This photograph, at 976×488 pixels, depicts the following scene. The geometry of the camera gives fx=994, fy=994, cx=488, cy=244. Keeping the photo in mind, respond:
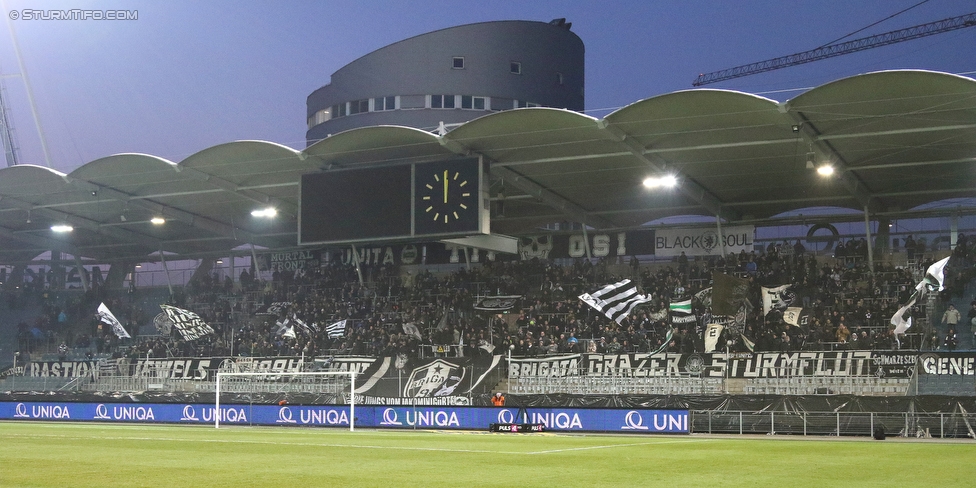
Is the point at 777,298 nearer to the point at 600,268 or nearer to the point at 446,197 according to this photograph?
the point at 600,268

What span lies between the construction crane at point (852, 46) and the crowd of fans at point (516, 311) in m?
71.0

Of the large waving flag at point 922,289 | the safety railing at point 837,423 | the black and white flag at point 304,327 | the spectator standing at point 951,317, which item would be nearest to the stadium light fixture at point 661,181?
the safety railing at point 837,423

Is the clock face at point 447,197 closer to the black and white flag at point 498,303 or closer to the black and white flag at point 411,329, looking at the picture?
Result: the black and white flag at point 411,329

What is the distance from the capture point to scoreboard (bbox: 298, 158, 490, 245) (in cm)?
3372

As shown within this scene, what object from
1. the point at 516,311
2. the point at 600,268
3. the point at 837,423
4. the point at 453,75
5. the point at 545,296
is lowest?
the point at 837,423

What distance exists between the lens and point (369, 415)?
35.4m

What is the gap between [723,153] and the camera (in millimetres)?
34281

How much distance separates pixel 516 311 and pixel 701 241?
854 cm

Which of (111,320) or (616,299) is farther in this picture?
(111,320)

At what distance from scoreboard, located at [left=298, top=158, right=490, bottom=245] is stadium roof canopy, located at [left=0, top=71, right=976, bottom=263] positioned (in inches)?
34.7

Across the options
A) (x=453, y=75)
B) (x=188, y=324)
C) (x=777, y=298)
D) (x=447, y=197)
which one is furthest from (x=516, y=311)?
(x=453, y=75)

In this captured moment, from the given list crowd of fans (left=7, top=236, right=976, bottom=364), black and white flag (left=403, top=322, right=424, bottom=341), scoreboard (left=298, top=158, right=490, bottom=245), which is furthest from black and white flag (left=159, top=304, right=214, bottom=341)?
scoreboard (left=298, top=158, right=490, bottom=245)

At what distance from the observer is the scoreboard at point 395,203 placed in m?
33.7

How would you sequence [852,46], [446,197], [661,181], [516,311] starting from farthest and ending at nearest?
1. [852,46]
2. [516,311]
3. [661,181]
4. [446,197]
